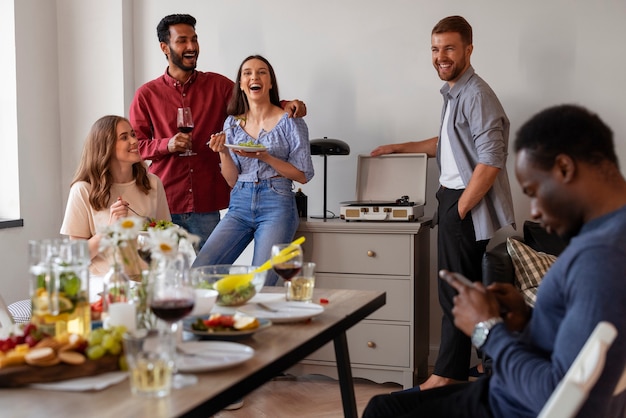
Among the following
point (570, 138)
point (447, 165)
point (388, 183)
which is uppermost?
point (570, 138)

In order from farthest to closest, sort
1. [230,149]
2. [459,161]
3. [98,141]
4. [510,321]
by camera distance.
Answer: [230,149] → [459,161] → [98,141] → [510,321]

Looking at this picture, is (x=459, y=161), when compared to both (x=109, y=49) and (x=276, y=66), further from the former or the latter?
(x=109, y=49)

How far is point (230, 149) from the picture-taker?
389 centimetres

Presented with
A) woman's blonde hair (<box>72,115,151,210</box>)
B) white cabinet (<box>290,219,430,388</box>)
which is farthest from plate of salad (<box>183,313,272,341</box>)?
white cabinet (<box>290,219,430,388</box>)

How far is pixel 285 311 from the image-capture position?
2.16 metres

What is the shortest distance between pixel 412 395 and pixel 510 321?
0.37 meters

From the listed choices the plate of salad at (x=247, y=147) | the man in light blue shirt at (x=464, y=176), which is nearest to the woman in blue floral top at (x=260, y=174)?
the plate of salad at (x=247, y=147)

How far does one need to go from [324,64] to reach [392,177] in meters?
0.78

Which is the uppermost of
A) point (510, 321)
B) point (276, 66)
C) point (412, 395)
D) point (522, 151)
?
point (276, 66)

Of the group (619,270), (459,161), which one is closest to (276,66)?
(459,161)

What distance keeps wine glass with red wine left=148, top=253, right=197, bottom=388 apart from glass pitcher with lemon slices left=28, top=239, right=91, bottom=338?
0.52 ft

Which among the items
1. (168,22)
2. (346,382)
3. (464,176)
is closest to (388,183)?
→ (464,176)

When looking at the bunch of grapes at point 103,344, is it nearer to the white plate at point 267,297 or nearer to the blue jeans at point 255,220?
the white plate at point 267,297

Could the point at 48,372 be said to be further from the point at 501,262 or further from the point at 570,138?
the point at 501,262
